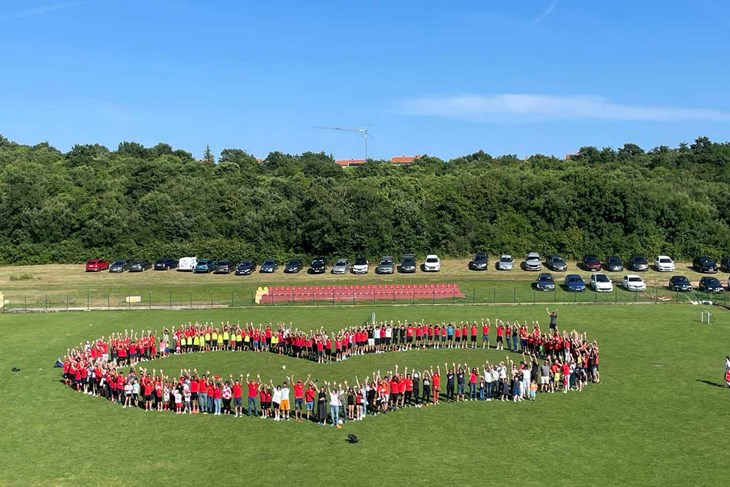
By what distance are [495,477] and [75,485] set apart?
11.3m

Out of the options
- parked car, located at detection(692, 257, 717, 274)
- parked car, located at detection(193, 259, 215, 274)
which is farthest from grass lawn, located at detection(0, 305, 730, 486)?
parked car, located at detection(193, 259, 215, 274)

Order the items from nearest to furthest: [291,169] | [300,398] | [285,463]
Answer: [285,463], [300,398], [291,169]

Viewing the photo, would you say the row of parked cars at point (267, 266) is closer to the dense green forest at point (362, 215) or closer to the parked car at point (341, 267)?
the parked car at point (341, 267)

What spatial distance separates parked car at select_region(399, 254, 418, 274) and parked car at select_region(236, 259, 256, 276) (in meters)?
13.7

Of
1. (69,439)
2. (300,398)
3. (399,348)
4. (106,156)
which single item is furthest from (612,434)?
(106,156)

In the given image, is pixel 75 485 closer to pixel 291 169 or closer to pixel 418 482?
pixel 418 482

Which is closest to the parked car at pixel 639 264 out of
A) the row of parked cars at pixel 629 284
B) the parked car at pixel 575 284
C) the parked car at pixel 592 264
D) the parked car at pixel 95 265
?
the parked car at pixel 592 264

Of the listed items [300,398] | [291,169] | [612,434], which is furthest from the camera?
[291,169]

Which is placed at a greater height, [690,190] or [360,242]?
[690,190]

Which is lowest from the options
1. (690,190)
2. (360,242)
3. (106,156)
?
(360,242)

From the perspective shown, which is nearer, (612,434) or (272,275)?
(612,434)

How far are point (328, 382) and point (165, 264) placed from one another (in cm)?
4297

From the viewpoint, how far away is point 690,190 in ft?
262

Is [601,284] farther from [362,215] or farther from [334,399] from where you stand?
[334,399]
